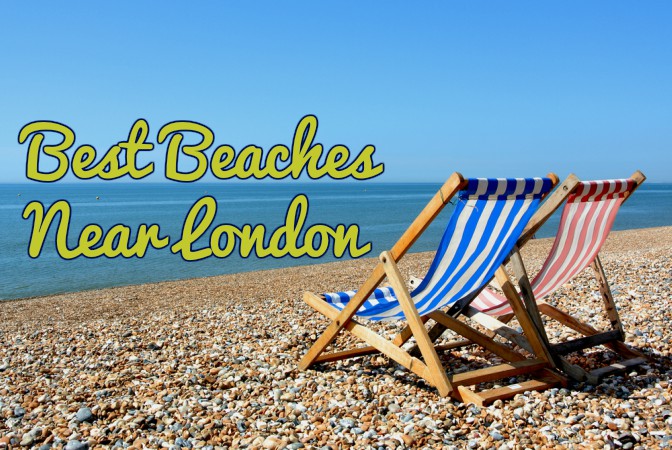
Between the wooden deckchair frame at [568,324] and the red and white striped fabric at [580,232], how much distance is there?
15cm

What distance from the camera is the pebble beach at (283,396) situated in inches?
120

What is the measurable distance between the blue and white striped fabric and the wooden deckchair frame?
252 mm

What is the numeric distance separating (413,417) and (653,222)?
39807mm

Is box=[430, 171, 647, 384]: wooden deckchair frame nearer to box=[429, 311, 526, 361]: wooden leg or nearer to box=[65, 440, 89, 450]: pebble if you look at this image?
box=[429, 311, 526, 361]: wooden leg

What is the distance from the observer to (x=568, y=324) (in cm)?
445

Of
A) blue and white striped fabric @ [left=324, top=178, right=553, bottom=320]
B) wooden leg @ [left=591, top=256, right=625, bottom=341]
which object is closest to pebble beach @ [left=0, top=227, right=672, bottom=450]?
wooden leg @ [left=591, top=256, right=625, bottom=341]

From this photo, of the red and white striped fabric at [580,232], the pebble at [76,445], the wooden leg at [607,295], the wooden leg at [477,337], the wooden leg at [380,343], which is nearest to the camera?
the pebble at [76,445]

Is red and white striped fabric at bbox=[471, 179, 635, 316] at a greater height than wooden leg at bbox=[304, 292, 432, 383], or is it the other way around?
red and white striped fabric at bbox=[471, 179, 635, 316]

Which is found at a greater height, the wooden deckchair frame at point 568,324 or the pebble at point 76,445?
the wooden deckchair frame at point 568,324

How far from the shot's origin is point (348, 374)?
163 inches

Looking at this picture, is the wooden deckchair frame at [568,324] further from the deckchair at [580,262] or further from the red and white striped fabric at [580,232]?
the red and white striped fabric at [580,232]

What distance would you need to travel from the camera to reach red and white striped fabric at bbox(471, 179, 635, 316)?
3646 millimetres

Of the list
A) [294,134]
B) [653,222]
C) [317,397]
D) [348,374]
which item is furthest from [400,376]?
[653,222]

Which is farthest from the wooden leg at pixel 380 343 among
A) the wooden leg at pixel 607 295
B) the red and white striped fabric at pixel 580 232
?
the wooden leg at pixel 607 295
